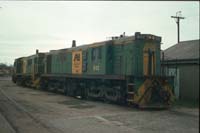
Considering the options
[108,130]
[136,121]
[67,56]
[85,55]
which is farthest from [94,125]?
[67,56]

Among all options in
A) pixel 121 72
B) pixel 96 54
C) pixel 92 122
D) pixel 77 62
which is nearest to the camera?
pixel 92 122

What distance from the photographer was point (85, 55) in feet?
69.3

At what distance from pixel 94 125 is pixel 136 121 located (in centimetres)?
173

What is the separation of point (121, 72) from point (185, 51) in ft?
24.6

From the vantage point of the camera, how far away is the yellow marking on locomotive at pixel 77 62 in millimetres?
21891

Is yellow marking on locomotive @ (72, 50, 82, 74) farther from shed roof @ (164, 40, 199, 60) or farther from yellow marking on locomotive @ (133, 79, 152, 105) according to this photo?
yellow marking on locomotive @ (133, 79, 152, 105)

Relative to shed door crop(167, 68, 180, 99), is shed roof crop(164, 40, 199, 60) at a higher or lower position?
higher

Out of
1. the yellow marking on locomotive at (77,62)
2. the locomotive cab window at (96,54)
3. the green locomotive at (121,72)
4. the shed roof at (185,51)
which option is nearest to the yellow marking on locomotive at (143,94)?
the green locomotive at (121,72)

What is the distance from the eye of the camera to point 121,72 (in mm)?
17391

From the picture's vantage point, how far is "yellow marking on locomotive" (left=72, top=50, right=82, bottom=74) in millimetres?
21891

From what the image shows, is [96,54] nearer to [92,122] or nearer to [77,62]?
[77,62]

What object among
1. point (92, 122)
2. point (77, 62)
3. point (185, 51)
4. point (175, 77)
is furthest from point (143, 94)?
point (185, 51)

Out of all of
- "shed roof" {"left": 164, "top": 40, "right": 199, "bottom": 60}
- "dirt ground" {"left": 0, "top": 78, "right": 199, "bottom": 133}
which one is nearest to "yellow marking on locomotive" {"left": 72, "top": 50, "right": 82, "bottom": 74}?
"shed roof" {"left": 164, "top": 40, "right": 199, "bottom": 60}

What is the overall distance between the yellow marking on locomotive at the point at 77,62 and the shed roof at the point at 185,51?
596 cm
